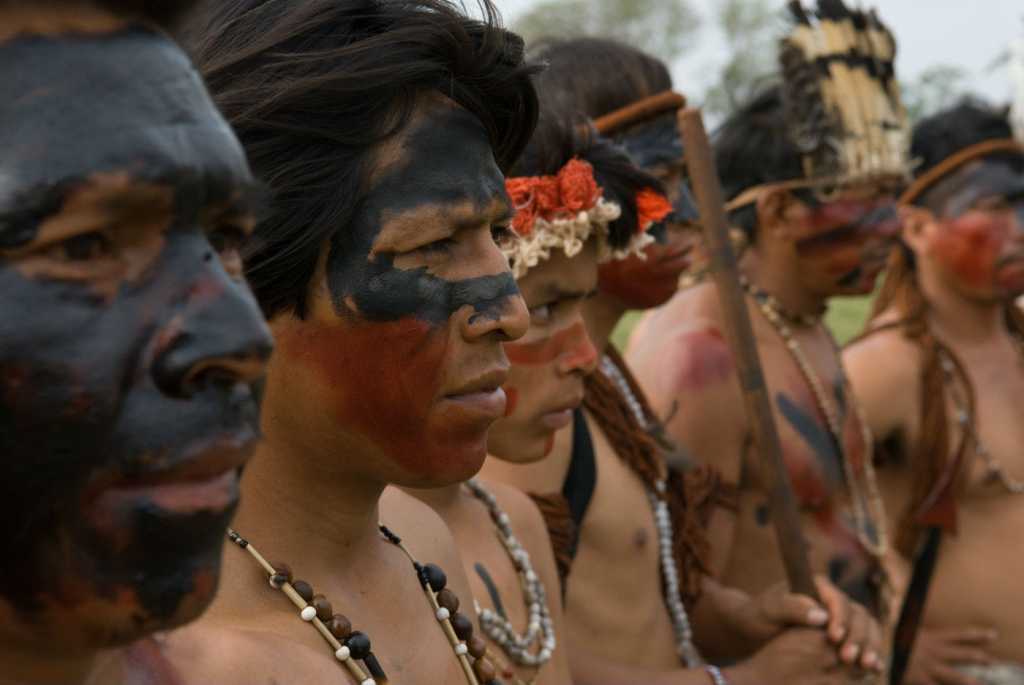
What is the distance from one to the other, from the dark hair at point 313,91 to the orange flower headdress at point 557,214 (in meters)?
1.14

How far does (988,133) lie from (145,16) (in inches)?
247

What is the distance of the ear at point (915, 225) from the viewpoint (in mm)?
6820

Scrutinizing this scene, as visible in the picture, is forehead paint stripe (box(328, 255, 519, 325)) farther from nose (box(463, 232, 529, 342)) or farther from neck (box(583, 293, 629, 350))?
neck (box(583, 293, 629, 350))

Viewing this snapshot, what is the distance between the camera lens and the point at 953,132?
7023 millimetres

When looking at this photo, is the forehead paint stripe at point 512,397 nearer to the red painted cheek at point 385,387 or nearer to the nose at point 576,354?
the nose at point 576,354

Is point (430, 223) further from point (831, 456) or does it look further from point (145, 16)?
point (831, 456)

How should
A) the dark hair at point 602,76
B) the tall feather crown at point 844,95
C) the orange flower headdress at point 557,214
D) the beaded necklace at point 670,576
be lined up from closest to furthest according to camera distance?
the orange flower headdress at point 557,214 < the beaded necklace at point 670,576 < the dark hair at point 602,76 < the tall feather crown at point 844,95

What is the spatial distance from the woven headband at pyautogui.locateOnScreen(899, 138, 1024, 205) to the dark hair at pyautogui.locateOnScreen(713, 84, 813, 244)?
1.03 meters

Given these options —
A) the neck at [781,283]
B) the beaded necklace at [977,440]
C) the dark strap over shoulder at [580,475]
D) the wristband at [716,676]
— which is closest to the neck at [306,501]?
the dark strap over shoulder at [580,475]

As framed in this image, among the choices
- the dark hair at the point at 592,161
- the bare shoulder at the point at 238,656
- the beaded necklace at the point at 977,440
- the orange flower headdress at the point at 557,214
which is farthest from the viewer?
the beaded necklace at the point at 977,440

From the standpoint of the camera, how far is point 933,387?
6.36 meters

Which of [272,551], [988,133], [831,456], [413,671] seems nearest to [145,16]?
[272,551]

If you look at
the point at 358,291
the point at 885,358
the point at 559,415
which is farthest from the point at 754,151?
the point at 358,291

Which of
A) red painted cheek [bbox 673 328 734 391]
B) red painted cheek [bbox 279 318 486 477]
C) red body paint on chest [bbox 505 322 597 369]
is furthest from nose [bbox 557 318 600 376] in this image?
red painted cheek [bbox 673 328 734 391]
